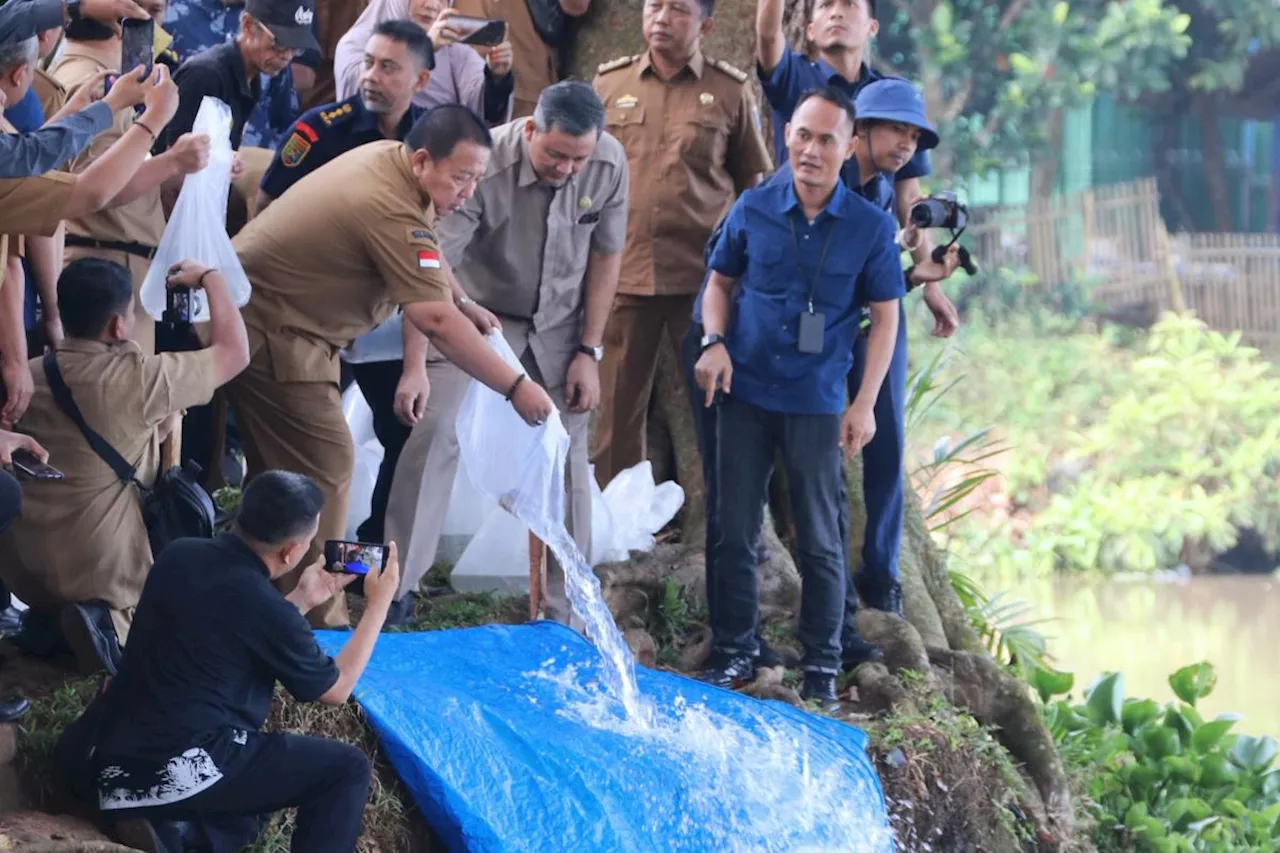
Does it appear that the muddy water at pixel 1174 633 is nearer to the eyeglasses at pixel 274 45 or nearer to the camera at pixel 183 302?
the eyeglasses at pixel 274 45

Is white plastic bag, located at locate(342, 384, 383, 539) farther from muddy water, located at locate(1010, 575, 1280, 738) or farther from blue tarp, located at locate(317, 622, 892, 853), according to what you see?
muddy water, located at locate(1010, 575, 1280, 738)

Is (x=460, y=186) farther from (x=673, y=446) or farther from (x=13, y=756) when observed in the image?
(x=673, y=446)

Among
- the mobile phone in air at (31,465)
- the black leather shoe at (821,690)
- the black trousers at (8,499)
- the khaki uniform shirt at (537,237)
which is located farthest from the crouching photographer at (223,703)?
the black leather shoe at (821,690)

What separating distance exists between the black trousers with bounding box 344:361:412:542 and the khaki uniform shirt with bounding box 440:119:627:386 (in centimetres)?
33

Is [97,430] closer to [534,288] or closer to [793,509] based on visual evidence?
[534,288]

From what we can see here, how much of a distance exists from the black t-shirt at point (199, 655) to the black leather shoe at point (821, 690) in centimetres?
191

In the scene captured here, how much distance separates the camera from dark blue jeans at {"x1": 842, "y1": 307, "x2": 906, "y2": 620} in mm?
5156

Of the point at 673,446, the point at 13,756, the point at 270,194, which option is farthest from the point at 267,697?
the point at 673,446

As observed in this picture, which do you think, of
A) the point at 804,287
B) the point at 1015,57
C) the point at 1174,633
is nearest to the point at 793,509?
the point at 804,287

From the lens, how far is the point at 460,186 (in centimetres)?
423

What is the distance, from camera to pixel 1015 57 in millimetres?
16734

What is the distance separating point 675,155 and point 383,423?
1325 mm

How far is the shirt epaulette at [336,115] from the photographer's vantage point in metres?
4.72

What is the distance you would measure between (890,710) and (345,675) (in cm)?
206
